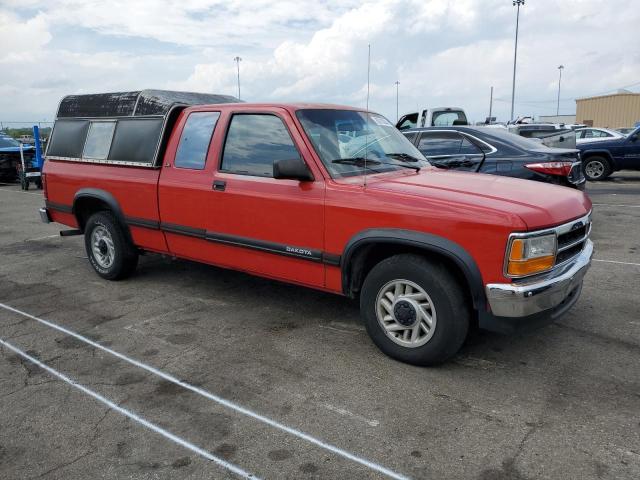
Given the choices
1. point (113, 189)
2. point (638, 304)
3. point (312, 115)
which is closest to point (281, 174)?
point (312, 115)

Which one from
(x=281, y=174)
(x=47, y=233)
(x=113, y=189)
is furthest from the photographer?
(x=47, y=233)

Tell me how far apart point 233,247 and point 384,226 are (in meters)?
1.54

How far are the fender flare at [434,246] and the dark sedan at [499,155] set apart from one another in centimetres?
356

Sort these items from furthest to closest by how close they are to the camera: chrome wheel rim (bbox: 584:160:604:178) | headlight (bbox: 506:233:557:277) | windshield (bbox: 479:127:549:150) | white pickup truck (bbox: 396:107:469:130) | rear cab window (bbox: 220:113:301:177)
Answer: chrome wheel rim (bbox: 584:160:604:178) < white pickup truck (bbox: 396:107:469:130) < windshield (bbox: 479:127:549:150) < rear cab window (bbox: 220:113:301:177) < headlight (bbox: 506:233:557:277)

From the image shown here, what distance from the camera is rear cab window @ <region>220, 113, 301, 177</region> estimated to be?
14.1ft

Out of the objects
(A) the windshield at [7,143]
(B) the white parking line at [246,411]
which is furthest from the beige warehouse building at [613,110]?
(B) the white parking line at [246,411]

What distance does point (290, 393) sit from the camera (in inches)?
134

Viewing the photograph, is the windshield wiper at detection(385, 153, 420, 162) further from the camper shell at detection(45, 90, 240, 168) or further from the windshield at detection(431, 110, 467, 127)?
the windshield at detection(431, 110, 467, 127)

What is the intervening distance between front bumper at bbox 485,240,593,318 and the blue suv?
1332 cm

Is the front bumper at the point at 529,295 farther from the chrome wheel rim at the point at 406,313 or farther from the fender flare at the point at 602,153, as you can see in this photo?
the fender flare at the point at 602,153

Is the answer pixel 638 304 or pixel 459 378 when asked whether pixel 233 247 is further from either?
pixel 638 304

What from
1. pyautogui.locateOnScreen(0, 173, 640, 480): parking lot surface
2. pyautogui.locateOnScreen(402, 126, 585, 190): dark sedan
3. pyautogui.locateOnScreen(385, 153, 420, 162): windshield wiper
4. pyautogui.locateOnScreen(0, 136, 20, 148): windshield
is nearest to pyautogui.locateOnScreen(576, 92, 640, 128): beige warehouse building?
pyautogui.locateOnScreen(0, 136, 20, 148): windshield

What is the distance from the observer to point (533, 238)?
127 inches

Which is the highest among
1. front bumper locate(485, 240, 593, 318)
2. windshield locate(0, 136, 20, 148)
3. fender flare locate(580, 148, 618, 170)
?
windshield locate(0, 136, 20, 148)
